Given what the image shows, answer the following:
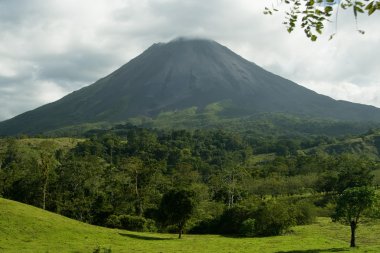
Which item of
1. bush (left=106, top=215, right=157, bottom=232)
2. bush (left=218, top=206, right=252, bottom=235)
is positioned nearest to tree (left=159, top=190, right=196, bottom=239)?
bush (left=106, top=215, right=157, bottom=232)

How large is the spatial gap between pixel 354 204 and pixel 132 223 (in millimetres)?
38932

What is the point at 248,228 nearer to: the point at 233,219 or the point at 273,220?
the point at 273,220

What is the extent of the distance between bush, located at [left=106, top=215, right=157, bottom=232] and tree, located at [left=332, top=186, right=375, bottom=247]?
115ft

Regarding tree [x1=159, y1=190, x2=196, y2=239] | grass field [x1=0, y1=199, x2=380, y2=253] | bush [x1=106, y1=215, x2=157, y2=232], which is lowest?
bush [x1=106, y1=215, x2=157, y2=232]

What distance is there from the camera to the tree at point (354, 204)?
45.7m

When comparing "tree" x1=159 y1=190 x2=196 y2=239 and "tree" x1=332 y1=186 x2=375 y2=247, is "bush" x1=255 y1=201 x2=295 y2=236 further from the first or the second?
"tree" x1=332 y1=186 x2=375 y2=247

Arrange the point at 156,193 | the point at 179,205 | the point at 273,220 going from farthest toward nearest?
the point at 156,193, the point at 273,220, the point at 179,205

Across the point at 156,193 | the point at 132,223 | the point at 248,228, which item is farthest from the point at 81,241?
the point at 156,193

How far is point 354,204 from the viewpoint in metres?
46.3

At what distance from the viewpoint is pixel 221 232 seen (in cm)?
7475

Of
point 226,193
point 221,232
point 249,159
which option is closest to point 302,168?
point 226,193

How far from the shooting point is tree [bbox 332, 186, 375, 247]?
45.7 metres

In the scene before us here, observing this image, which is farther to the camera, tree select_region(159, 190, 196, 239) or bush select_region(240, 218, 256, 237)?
bush select_region(240, 218, 256, 237)

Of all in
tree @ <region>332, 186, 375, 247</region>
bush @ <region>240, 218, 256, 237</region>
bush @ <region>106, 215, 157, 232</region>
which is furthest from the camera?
bush @ <region>106, 215, 157, 232</region>
